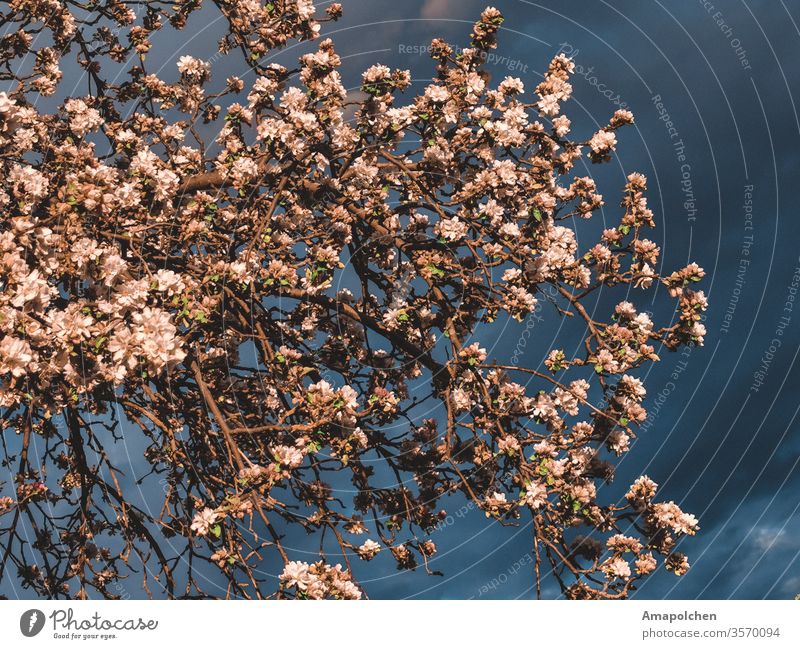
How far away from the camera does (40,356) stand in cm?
660

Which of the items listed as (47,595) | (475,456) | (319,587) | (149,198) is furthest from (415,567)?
(149,198)

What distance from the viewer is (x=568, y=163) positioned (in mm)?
9703

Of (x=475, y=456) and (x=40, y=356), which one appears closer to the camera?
(x=40, y=356)

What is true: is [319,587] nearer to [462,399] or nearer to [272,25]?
[462,399]

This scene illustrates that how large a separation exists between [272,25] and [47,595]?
24.9 feet

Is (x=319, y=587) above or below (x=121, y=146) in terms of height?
below

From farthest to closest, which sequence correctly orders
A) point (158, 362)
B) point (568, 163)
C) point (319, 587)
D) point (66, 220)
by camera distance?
point (568, 163), point (66, 220), point (319, 587), point (158, 362)

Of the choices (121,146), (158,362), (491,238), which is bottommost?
(158,362)

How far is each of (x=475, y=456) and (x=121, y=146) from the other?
18.6 ft

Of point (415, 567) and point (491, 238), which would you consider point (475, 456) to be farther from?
point (491, 238)

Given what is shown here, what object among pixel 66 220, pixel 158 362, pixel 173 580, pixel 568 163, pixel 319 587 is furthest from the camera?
pixel 568 163
